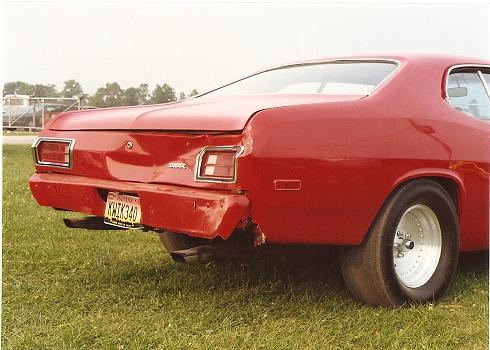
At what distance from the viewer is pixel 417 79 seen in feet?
12.1

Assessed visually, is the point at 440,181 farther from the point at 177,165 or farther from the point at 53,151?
the point at 53,151

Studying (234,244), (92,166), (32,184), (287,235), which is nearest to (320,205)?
(287,235)

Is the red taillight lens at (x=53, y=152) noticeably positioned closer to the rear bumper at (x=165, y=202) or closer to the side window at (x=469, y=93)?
the rear bumper at (x=165, y=202)

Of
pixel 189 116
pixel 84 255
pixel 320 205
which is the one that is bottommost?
pixel 84 255

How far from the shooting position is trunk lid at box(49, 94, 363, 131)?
3.09m

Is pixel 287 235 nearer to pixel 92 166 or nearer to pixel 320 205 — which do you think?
pixel 320 205

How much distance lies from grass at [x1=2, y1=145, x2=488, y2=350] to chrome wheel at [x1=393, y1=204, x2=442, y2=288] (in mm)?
224

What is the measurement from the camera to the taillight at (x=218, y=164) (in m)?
2.94

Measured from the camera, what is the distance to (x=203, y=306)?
356cm

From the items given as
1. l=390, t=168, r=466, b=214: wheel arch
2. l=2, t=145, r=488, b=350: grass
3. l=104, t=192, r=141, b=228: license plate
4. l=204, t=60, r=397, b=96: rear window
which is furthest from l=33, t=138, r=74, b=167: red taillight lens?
l=390, t=168, r=466, b=214: wheel arch

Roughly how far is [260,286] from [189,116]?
1.24 m

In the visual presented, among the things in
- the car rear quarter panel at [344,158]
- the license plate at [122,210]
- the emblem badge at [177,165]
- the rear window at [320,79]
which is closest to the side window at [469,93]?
the car rear quarter panel at [344,158]

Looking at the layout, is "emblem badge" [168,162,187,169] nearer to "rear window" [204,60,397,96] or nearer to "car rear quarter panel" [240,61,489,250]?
"car rear quarter panel" [240,61,489,250]

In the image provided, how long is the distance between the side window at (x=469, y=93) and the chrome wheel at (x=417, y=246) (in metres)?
0.70
